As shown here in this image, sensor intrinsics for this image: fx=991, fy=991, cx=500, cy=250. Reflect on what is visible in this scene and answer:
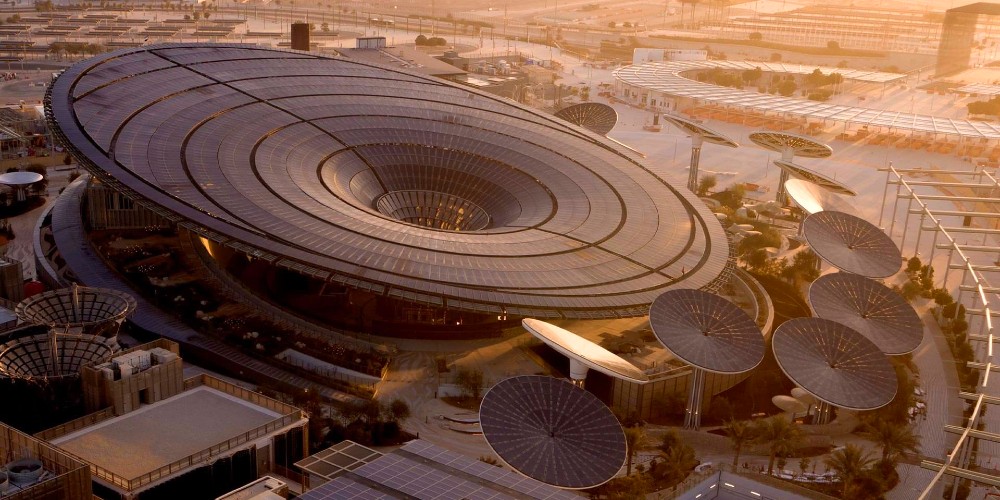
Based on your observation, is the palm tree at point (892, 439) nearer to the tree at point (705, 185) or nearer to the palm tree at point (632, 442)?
the palm tree at point (632, 442)

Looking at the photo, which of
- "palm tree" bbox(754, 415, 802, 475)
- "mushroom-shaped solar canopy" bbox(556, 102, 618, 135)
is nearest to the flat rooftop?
"palm tree" bbox(754, 415, 802, 475)

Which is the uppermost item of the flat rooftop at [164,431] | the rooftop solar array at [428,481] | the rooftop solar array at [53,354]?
the rooftop solar array at [53,354]

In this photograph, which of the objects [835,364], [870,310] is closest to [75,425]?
[835,364]

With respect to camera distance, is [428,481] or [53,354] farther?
[53,354]

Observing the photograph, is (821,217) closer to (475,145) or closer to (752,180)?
(475,145)

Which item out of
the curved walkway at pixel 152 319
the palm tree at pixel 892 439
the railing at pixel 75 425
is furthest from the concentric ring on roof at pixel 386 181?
the railing at pixel 75 425

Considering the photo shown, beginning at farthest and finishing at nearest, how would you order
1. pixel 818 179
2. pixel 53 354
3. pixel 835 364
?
pixel 818 179
pixel 835 364
pixel 53 354

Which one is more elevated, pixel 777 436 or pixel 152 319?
pixel 152 319

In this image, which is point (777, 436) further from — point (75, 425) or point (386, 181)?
point (386, 181)
